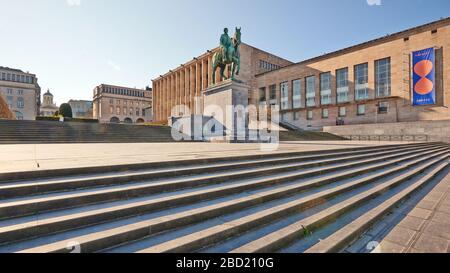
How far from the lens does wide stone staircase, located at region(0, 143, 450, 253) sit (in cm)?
259

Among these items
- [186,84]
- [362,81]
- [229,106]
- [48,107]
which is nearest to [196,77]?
[186,84]

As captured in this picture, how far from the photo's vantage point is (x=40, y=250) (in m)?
2.24

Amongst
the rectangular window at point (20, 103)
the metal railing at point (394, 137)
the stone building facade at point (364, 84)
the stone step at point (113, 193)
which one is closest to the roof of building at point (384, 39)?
the stone building facade at point (364, 84)

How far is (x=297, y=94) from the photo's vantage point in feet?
140

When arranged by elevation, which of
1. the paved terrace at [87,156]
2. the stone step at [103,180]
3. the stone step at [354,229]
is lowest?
the stone step at [354,229]

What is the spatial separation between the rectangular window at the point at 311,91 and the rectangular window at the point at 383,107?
10.2 m

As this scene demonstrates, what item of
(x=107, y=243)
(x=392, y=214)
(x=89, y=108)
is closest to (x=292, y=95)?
(x=392, y=214)

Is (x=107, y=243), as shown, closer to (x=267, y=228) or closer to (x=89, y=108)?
(x=267, y=228)

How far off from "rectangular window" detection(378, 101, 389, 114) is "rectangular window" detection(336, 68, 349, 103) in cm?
477

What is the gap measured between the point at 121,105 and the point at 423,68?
92.1 metres

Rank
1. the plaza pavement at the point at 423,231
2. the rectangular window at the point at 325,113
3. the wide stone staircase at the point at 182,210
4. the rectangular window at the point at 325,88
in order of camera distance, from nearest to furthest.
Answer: the wide stone staircase at the point at 182,210, the plaza pavement at the point at 423,231, the rectangular window at the point at 325,88, the rectangular window at the point at 325,113

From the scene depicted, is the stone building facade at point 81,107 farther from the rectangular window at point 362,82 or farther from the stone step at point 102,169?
the stone step at point 102,169

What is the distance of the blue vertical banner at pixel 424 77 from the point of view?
27750mm
